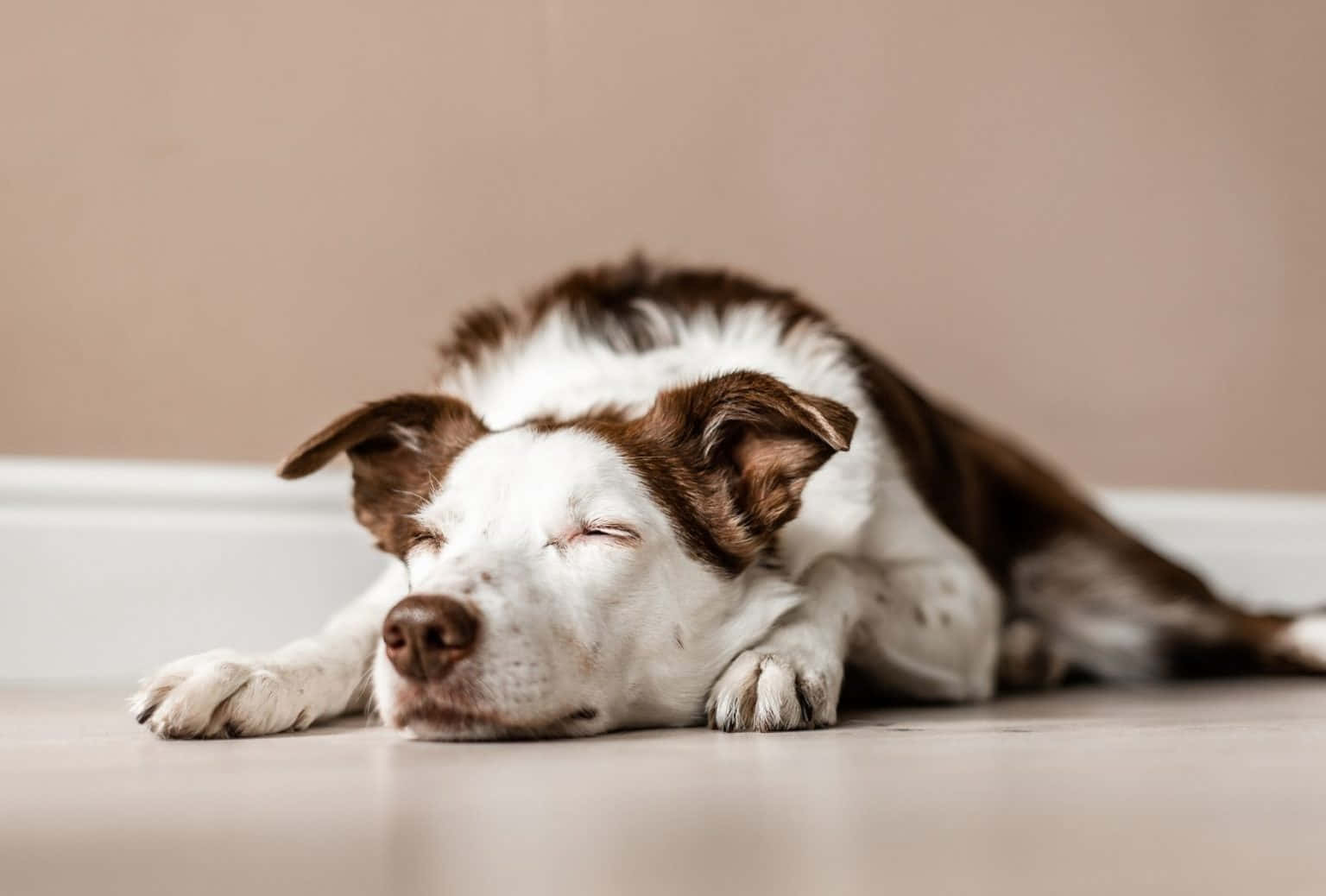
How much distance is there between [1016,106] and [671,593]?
2.29 meters

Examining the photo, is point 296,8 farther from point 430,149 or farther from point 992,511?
point 992,511

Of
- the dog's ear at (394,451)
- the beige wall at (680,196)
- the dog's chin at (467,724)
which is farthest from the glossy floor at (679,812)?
the beige wall at (680,196)

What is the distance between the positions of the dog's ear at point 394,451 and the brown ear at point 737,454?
33 centimetres

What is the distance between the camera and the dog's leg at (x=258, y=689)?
5.80ft

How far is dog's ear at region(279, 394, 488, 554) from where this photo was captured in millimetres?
2062

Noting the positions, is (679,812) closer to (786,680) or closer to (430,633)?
(430,633)

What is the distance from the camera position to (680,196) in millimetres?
3402

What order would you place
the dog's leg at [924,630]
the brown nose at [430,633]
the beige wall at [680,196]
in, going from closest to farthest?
the brown nose at [430,633] → the dog's leg at [924,630] → the beige wall at [680,196]

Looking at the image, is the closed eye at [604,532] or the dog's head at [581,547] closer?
the dog's head at [581,547]

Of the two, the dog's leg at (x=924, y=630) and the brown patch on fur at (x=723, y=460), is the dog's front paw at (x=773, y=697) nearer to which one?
the brown patch on fur at (x=723, y=460)

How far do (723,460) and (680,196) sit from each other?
1.51 meters

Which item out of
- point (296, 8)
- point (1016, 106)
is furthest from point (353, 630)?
point (1016, 106)

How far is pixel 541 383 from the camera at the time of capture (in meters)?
2.40

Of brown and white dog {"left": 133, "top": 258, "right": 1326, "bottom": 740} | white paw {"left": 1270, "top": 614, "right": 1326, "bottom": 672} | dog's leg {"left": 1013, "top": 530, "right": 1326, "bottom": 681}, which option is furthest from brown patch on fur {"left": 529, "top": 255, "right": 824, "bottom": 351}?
white paw {"left": 1270, "top": 614, "right": 1326, "bottom": 672}
